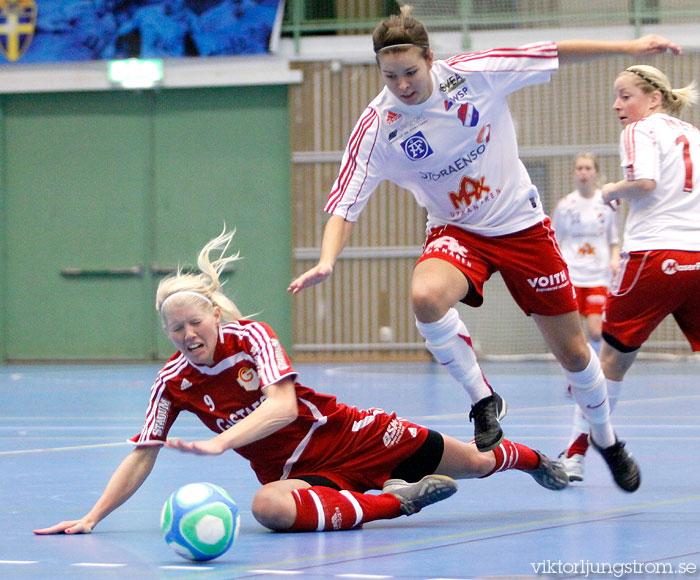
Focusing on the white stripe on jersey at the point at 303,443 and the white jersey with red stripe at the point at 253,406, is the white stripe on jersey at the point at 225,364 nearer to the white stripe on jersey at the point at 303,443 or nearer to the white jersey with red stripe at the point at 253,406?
the white jersey with red stripe at the point at 253,406

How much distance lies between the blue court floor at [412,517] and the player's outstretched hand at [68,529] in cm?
4

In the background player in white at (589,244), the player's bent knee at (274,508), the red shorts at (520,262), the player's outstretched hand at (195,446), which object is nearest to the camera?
the player's outstretched hand at (195,446)

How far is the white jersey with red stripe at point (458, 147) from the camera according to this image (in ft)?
14.8

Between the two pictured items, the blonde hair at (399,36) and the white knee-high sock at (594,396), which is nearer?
the blonde hair at (399,36)

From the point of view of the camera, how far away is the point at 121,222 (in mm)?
16328

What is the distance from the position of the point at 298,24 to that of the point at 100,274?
4395 millimetres

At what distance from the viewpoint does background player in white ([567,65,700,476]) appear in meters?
4.95

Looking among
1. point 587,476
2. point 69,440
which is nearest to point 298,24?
point 69,440

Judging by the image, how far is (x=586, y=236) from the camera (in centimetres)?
1087

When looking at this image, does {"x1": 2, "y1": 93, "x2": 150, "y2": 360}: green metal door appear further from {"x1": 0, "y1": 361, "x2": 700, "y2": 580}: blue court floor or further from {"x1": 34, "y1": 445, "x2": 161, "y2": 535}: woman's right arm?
{"x1": 34, "y1": 445, "x2": 161, "y2": 535}: woman's right arm

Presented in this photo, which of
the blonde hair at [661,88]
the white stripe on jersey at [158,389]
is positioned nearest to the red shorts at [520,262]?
the blonde hair at [661,88]

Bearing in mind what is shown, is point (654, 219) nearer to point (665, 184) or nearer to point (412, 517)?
point (665, 184)

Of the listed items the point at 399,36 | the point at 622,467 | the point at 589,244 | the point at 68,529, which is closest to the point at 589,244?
the point at 589,244

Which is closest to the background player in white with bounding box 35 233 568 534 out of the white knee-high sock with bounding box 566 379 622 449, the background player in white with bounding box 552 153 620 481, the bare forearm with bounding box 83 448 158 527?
the bare forearm with bounding box 83 448 158 527
